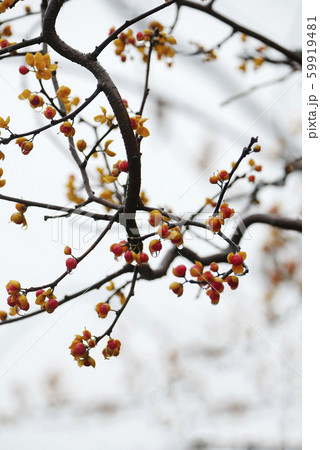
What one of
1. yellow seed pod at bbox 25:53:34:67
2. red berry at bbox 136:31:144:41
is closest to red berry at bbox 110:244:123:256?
yellow seed pod at bbox 25:53:34:67

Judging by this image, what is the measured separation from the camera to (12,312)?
3.28 ft

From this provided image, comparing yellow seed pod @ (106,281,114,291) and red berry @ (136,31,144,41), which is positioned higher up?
red berry @ (136,31,144,41)

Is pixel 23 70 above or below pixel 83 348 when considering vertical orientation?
above

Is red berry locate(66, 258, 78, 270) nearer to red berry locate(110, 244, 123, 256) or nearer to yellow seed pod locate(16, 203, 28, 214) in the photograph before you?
red berry locate(110, 244, 123, 256)

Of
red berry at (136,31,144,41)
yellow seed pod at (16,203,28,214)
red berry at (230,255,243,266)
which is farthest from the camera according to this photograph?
red berry at (136,31,144,41)

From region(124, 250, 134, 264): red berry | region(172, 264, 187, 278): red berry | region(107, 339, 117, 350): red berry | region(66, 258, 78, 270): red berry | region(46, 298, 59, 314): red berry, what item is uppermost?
region(124, 250, 134, 264): red berry

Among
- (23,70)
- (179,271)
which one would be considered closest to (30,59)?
(23,70)

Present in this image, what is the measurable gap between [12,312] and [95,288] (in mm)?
201

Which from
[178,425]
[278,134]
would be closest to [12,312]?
[278,134]

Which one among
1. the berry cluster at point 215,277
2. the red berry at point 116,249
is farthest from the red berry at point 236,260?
the red berry at point 116,249

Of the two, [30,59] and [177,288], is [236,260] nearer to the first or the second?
[177,288]

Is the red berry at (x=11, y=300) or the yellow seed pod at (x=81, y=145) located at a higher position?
the yellow seed pod at (x=81, y=145)

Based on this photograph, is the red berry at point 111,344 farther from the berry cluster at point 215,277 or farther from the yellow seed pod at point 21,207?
the yellow seed pod at point 21,207
